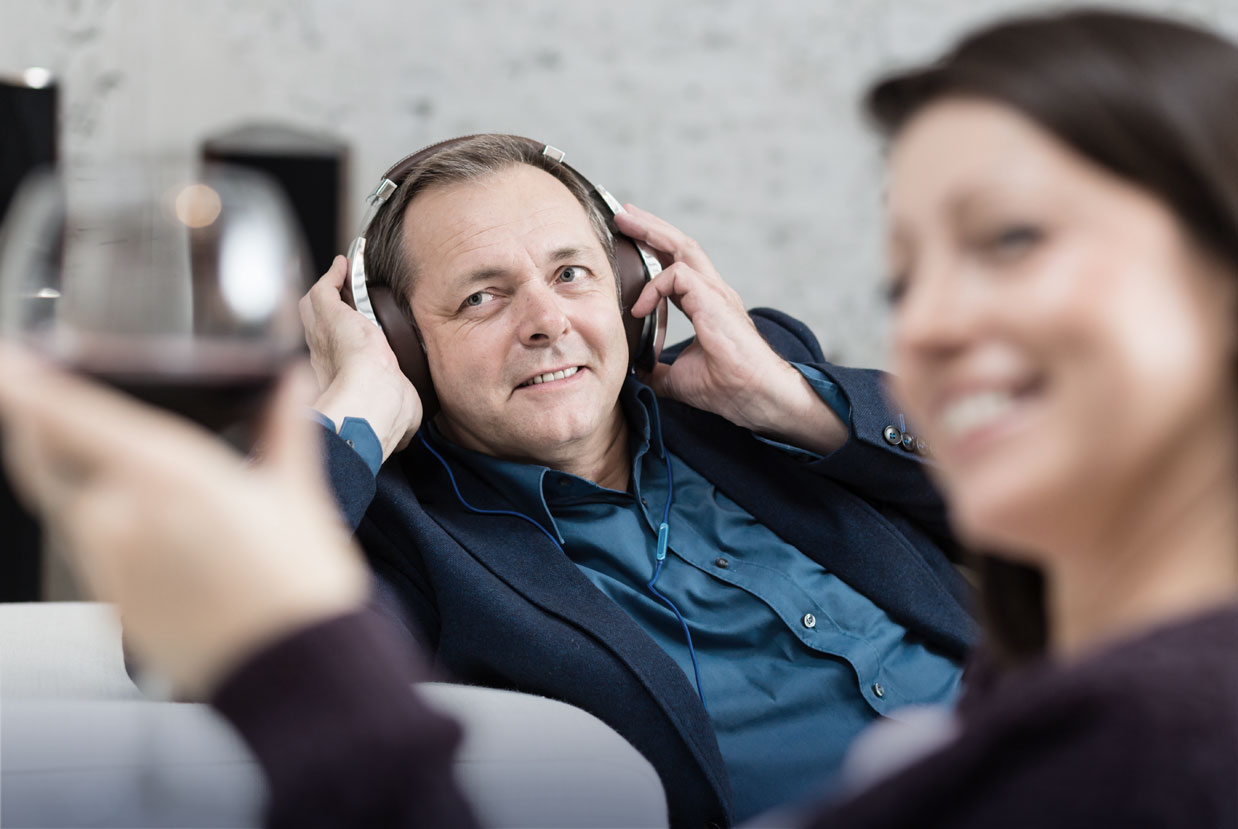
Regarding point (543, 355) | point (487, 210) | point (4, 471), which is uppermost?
point (487, 210)

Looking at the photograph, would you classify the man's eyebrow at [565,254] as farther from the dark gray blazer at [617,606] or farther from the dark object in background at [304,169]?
the dark object in background at [304,169]

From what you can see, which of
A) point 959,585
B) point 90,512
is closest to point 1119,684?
point 90,512

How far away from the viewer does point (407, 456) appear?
1573mm

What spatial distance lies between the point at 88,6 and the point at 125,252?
3001 mm

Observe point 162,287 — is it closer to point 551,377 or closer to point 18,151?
point 551,377

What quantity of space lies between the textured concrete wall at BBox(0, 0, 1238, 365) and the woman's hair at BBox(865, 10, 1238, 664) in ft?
8.68

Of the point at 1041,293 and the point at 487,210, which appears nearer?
the point at 1041,293

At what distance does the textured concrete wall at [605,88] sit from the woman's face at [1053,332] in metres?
2.69

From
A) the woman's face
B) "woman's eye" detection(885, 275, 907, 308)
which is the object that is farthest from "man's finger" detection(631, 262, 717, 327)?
the woman's face

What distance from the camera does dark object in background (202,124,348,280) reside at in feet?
10.0

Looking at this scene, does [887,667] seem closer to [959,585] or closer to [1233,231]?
[959,585]

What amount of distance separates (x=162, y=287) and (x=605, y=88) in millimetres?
2984

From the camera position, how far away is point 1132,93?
0.52 metres

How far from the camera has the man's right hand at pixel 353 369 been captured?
52.6 inches
